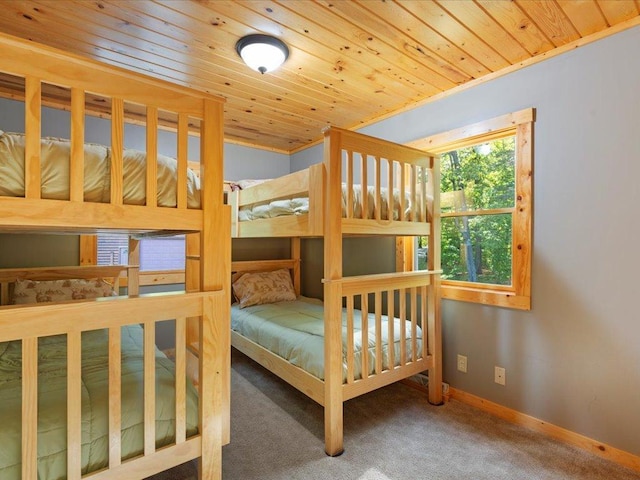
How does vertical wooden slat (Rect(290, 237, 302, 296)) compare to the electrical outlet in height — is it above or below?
above

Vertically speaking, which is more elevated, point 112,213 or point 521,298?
point 112,213

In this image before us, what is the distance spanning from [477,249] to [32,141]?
2552 millimetres

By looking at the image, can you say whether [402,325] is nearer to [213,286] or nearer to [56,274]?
[213,286]

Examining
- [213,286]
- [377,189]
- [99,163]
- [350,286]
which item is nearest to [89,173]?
[99,163]

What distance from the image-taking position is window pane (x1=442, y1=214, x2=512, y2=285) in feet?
7.70

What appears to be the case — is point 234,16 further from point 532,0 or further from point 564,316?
point 564,316

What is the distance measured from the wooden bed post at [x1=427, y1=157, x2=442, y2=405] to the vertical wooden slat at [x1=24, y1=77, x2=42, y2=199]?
215 cm

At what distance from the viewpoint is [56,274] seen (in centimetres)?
262

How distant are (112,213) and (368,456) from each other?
5.65ft

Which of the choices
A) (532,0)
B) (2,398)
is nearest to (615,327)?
(532,0)

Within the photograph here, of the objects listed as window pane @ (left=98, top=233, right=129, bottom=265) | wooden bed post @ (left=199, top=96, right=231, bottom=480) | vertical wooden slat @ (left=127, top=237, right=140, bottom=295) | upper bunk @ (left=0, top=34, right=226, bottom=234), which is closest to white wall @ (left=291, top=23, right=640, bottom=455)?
wooden bed post @ (left=199, top=96, right=231, bottom=480)

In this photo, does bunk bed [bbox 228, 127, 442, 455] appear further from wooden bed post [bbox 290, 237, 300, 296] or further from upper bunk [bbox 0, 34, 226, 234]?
wooden bed post [bbox 290, 237, 300, 296]

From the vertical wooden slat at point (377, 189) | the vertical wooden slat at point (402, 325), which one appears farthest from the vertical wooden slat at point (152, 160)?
the vertical wooden slat at point (402, 325)

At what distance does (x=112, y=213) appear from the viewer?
3.89 feet
